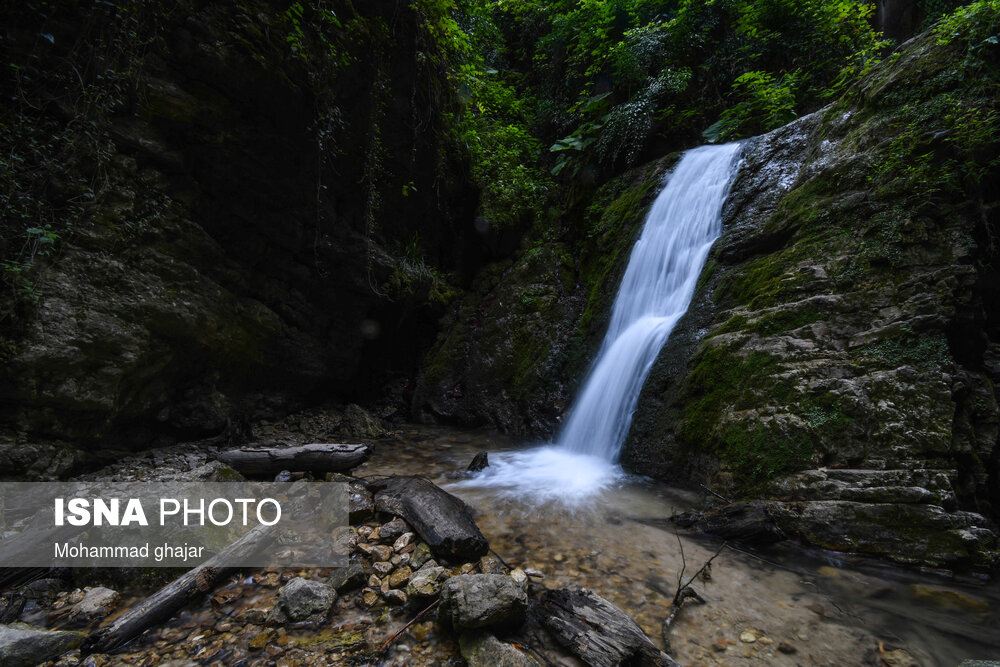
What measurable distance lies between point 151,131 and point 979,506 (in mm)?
7856

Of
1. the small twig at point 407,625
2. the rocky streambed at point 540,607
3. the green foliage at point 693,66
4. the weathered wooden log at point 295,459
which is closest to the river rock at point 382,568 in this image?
the rocky streambed at point 540,607

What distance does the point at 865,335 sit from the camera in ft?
11.2

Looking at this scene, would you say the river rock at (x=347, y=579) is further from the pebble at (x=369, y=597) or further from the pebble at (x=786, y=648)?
the pebble at (x=786, y=648)

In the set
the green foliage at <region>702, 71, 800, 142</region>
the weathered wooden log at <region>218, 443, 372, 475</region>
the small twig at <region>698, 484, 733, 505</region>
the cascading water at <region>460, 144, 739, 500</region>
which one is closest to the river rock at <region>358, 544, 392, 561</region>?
the weathered wooden log at <region>218, 443, 372, 475</region>

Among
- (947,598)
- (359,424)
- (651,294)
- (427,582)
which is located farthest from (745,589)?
(359,424)

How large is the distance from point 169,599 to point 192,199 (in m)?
4.23

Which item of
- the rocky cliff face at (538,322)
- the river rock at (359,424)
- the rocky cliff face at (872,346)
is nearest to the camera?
the rocky cliff face at (872,346)

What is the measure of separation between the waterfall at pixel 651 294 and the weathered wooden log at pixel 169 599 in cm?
393

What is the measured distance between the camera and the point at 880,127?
4.29m

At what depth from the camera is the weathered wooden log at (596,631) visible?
5.92ft

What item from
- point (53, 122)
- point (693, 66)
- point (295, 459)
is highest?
point (693, 66)

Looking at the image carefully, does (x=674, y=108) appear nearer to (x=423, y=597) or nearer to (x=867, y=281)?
(x=867, y=281)

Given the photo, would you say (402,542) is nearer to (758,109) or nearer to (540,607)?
(540,607)

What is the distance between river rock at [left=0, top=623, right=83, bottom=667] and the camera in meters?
1.73
